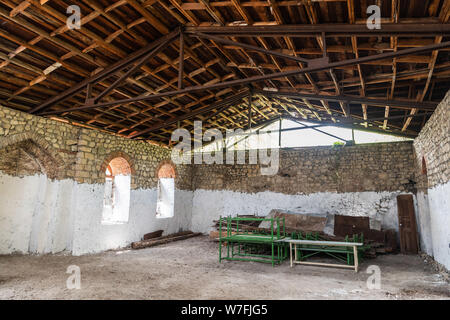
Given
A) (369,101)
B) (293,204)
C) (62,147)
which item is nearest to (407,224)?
(293,204)

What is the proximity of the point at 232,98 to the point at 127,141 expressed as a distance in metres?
4.06

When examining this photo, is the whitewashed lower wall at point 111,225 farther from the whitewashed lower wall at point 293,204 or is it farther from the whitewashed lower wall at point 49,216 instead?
the whitewashed lower wall at point 293,204

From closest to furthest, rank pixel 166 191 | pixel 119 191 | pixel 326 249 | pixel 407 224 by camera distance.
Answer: pixel 326 249
pixel 407 224
pixel 119 191
pixel 166 191

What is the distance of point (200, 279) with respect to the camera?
582cm

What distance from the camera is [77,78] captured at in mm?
6926

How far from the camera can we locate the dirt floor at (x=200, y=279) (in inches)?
189

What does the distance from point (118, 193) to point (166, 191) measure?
2436 mm

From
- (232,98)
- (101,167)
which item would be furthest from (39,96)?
(232,98)

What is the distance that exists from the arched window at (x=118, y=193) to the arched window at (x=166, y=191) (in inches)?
79.7

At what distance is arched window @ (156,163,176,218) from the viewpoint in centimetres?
1195

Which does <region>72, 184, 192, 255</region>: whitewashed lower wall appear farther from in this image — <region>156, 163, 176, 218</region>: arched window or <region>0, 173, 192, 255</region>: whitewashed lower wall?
<region>156, 163, 176, 218</region>: arched window

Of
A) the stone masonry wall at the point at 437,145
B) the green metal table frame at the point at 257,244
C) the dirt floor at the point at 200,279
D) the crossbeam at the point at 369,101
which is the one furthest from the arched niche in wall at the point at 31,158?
the stone masonry wall at the point at 437,145

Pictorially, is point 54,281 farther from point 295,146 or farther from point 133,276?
point 295,146

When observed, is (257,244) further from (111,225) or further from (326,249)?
→ (111,225)
